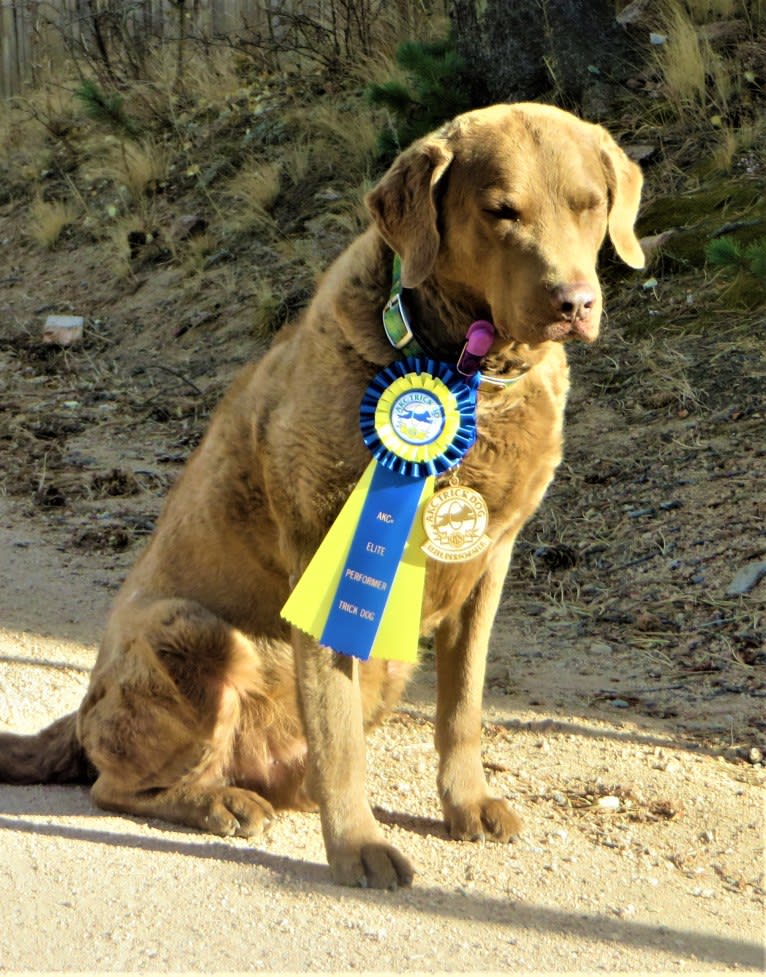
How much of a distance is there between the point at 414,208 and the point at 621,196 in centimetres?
56

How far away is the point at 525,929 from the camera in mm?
3043

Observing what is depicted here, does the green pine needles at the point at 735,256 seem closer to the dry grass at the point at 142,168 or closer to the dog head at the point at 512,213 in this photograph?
the dog head at the point at 512,213

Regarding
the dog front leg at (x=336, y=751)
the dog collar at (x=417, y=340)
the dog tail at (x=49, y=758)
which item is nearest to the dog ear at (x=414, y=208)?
the dog collar at (x=417, y=340)

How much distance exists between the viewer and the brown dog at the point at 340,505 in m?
3.23

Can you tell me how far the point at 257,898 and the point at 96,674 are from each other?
0.98 meters

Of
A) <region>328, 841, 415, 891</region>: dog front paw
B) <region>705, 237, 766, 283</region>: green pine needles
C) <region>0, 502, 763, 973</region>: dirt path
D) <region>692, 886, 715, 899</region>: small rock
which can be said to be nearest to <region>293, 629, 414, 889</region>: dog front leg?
<region>328, 841, 415, 891</region>: dog front paw

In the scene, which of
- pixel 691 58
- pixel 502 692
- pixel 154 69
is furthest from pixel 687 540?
pixel 154 69

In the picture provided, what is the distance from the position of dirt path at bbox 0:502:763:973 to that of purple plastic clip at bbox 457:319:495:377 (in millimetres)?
1276

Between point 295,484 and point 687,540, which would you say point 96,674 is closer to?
point 295,484

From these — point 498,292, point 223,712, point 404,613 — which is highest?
point 498,292

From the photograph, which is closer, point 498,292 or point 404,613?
point 498,292

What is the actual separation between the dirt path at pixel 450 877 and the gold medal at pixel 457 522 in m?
0.81

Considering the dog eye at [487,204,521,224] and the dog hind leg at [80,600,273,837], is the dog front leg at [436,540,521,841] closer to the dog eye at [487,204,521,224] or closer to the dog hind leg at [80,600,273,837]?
the dog hind leg at [80,600,273,837]

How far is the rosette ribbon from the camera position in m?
3.33
